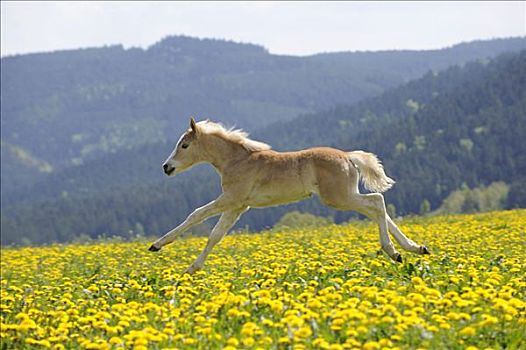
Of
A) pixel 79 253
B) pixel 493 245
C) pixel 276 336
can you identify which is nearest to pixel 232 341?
pixel 276 336

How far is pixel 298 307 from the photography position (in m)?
7.46

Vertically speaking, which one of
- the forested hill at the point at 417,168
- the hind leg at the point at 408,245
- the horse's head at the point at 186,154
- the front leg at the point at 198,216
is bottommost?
the forested hill at the point at 417,168

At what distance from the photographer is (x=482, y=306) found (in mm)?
7504

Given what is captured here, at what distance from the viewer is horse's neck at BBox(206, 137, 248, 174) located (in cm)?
1237

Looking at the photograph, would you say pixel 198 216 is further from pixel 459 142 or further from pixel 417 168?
pixel 459 142

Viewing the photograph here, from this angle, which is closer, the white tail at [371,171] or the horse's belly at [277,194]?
the horse's belly at [277,194]

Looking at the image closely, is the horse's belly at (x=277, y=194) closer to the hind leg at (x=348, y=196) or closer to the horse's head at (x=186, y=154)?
the hind leg at (x=348, y=196)

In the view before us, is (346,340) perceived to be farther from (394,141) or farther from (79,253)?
(394,141)

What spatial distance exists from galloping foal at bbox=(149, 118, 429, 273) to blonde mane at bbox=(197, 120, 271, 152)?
2 cm

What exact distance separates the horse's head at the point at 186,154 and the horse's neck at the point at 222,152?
0.21 meters

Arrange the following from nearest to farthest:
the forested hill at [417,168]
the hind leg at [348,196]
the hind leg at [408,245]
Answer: the hind leg at [408,245] < the hind leg at [348,196] < the forested hill at [417,168]

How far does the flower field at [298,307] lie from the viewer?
6.80 m

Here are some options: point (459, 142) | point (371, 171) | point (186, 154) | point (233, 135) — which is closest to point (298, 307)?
point (371, 171)

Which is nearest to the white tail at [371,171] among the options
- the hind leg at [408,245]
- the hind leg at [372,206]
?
the hind leg at [372,206]
